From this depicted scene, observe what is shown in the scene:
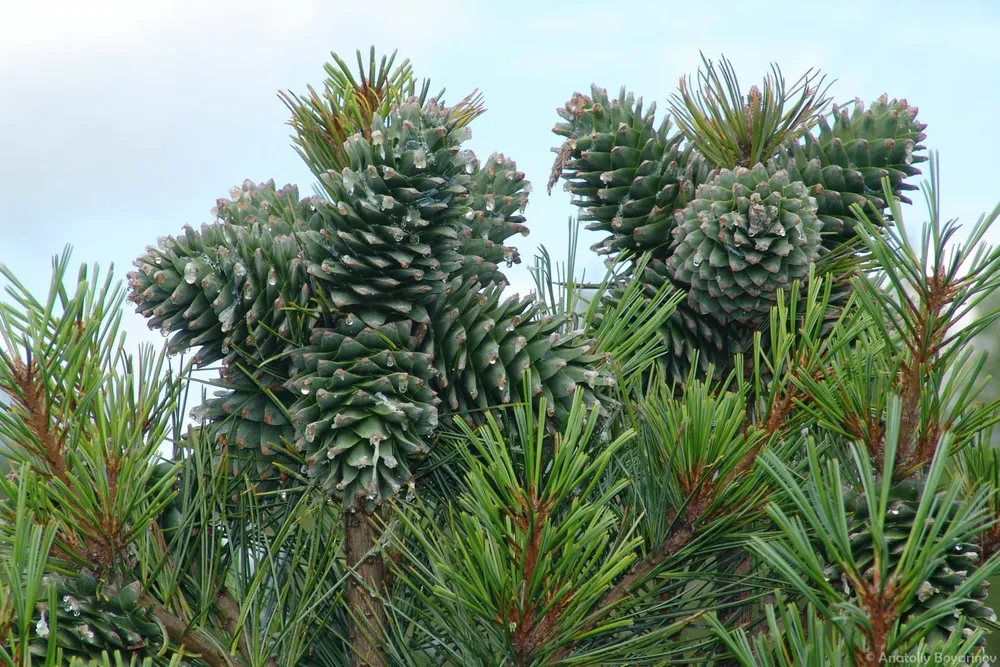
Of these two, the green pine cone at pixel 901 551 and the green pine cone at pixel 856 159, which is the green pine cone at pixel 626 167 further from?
the green pine cone at pixel 901 551

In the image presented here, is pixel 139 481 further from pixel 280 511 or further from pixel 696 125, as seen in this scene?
pixel 696 125

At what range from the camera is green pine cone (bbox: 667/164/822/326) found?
1.00m

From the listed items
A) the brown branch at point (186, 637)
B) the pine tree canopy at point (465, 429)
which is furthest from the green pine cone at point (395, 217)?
the brown branch at point (186, 637)

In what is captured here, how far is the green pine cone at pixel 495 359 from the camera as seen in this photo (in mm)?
883

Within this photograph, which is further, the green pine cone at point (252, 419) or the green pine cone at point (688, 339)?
the green pine cone at point (688, 339)

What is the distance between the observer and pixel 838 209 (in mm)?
1098

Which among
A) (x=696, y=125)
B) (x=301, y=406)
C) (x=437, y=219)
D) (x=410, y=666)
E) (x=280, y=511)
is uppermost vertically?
(x=696, y=125)

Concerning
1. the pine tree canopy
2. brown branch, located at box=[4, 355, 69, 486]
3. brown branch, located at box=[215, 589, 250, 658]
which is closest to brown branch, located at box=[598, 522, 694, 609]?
the pine tree canopy

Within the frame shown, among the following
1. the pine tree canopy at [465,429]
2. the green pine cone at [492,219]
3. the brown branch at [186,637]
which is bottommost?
the brown branch at [186,637]

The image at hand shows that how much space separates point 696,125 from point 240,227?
65cm

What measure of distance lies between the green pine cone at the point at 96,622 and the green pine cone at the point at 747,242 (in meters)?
0.67

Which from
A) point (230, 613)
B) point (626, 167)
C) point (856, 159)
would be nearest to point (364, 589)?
point (230, 613)

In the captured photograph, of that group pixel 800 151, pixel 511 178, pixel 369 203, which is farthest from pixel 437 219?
pixel 800 151

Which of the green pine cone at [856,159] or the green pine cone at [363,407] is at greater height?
the green pine cone at [856,159]
